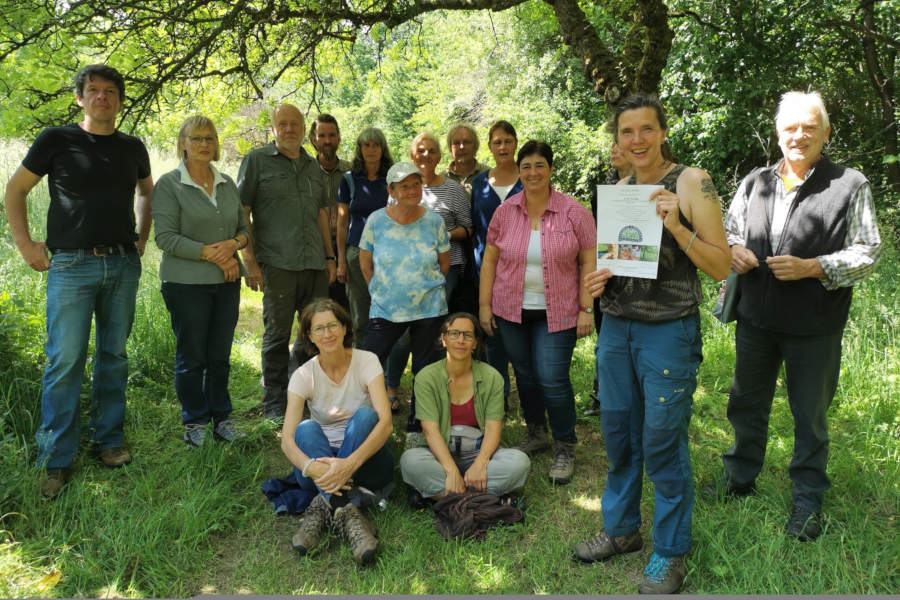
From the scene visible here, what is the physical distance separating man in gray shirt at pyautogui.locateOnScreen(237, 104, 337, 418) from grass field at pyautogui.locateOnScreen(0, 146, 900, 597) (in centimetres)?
57

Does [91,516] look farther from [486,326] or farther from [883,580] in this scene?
[883,580]

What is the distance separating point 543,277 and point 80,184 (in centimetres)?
282

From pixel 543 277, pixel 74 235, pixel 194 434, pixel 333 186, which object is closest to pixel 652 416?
pixel 543 277

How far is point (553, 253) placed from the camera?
373cm

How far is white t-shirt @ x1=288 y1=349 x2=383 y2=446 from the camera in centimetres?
366

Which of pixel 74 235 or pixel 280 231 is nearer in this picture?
pixel 74 235

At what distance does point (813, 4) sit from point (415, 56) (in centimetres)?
680

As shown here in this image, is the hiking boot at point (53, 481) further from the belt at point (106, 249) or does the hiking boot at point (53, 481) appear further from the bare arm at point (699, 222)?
the bare arm at point (699, 222)

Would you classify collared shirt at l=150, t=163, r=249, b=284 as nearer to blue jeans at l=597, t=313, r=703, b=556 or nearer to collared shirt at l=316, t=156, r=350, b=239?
collared shirt at l=316, t=156, r=350, b=239

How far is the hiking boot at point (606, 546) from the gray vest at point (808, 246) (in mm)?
1271

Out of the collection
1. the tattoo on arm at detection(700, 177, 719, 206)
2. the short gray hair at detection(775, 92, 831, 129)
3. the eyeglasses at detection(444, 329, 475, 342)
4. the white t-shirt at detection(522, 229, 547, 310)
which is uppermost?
the short gray hair at detection(775, 92, 831, 129)

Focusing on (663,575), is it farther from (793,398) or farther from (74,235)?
(74,235)

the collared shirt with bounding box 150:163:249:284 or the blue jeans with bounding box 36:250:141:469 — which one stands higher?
the collared shirt with bounding box 150:163:249:284

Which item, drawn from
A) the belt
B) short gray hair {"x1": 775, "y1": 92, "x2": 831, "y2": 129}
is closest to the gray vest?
short gray hair {"x1": 775, "y1": 92, "x2": 831, "y2": 129}
